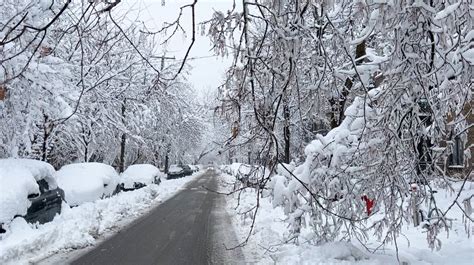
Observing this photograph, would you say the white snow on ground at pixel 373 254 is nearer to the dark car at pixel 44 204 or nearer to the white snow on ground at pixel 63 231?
the white snow on ground at pixel 63 231

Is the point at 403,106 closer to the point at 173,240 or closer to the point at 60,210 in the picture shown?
the point at 173,240

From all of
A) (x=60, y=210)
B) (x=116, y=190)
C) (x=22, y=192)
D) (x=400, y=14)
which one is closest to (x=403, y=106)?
(x=400, y=14)

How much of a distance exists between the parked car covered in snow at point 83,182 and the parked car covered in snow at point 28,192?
1977 millimetres

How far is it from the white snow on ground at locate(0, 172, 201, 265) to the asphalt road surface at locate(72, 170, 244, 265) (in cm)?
55

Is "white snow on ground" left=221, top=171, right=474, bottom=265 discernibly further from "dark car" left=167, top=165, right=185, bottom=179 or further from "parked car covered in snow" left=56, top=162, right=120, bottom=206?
"dark car" left=167, top=165, right=185, bottom=179

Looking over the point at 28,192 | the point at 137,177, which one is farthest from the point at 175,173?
the point at 28,192

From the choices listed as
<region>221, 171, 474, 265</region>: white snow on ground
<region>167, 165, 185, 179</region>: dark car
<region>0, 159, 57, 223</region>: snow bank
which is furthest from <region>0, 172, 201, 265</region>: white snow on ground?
<region>167, 165, 185, 179</region>: dark car

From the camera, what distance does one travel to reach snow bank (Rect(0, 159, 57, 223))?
30.2 ft

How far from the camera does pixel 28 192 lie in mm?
10266

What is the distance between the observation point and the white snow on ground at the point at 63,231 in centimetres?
840

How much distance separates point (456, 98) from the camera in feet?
14.8

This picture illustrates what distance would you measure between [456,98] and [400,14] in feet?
5.19

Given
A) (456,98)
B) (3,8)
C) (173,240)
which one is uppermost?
(3,8)

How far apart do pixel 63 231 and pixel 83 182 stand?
541 cm
